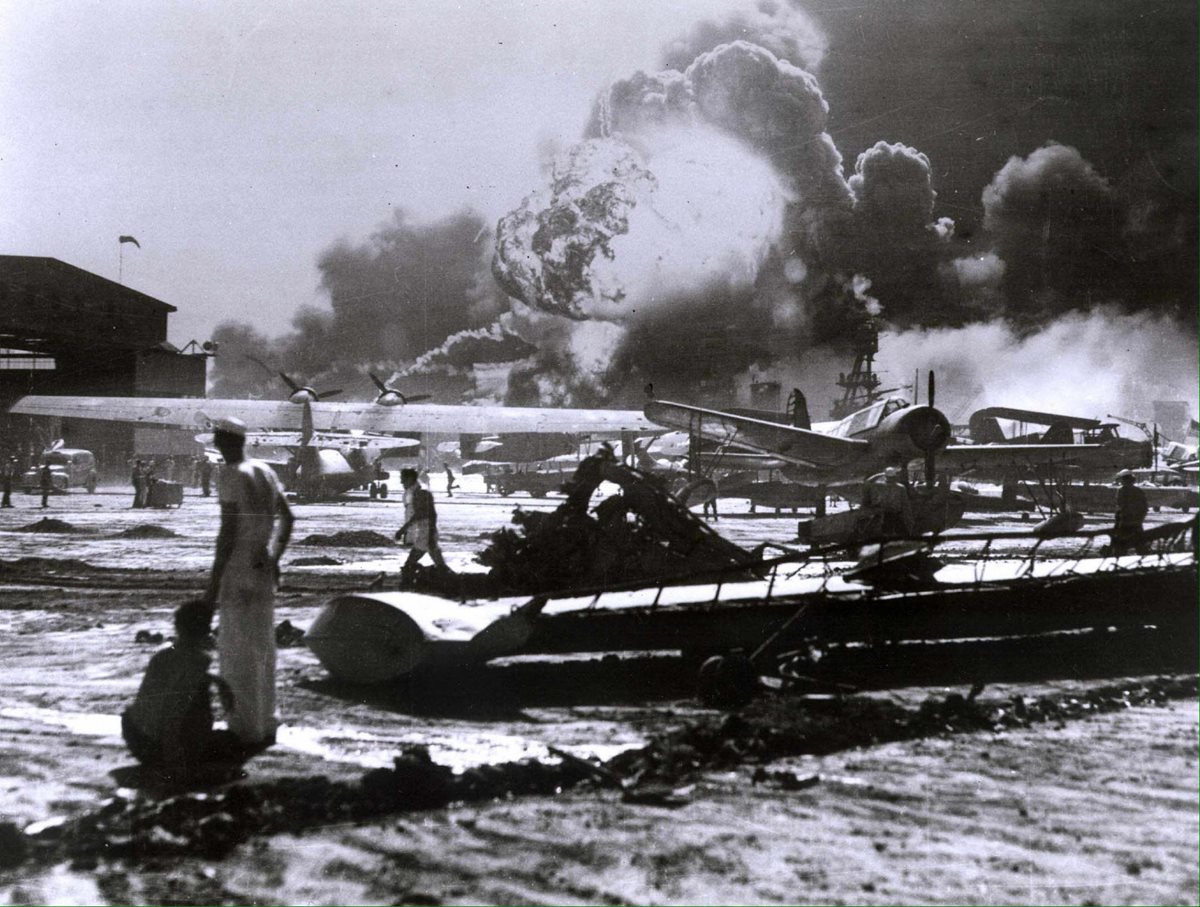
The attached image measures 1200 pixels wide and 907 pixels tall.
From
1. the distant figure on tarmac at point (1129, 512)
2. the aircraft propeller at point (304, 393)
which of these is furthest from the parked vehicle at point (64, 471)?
the distant figure on tarmac at point (1129, 512)

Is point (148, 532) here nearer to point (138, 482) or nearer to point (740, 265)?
point (138, 482)

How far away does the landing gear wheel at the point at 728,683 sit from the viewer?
3.46 metres

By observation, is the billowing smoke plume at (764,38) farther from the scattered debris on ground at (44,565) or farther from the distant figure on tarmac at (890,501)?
the scattered debris on ground at (44,565)

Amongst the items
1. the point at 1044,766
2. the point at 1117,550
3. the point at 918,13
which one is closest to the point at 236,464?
the point at 1044,766

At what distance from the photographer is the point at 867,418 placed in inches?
213

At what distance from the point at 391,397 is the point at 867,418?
3236 mm

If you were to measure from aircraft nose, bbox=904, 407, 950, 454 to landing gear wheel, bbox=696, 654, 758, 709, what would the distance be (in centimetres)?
259

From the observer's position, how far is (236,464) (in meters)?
2.92

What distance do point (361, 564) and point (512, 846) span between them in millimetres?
4164

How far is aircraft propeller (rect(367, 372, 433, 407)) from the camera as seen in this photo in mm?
4352

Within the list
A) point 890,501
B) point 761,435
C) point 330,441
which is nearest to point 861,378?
point 761,435

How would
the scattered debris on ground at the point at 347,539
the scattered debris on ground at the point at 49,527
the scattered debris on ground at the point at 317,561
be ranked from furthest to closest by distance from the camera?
the scattered debris on ground at the point at 49,527 → the scattered debris on ground at the point at 347,539 → the scattered debris on ground at the point at 317,561

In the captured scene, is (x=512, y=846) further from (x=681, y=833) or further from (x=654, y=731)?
(x=654, y=731)

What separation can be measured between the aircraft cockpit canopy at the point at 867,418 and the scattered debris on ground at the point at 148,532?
623 centimetres
